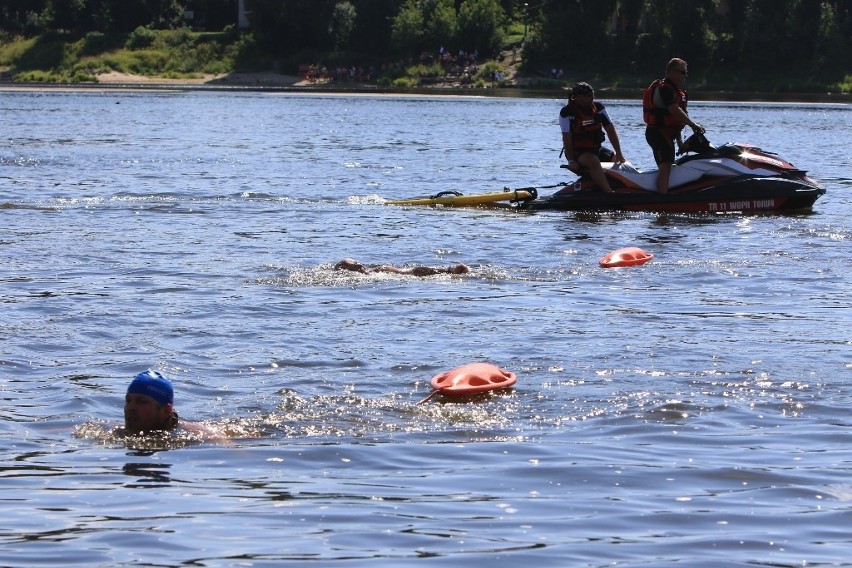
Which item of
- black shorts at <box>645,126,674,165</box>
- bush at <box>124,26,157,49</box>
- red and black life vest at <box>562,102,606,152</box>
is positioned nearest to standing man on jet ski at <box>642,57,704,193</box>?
black shorts at <box>645,126,674,165</box>

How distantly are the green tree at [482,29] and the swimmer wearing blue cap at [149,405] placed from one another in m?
73.0

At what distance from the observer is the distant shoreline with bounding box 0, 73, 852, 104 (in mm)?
67000

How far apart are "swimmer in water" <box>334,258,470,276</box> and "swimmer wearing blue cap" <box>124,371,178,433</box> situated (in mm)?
5660

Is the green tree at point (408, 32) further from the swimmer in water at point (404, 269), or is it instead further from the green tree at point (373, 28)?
the swimmer in water at point (404, 269)

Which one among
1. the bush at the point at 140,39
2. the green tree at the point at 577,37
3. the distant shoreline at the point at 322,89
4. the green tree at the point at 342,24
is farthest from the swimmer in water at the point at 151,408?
the bush at the point at 140,39

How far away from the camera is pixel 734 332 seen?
36.6ft

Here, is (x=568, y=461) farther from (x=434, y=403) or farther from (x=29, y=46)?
(x=29, y=46)

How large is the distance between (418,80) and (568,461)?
72.6 meters

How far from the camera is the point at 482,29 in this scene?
263 feet

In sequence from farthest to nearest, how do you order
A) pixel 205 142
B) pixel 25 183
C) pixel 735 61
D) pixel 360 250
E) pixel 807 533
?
pixel 735 61 → pixel 205 142 → pixel 25 183 → pixel 360 250 → pixel 807 533

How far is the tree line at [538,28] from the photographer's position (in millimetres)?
70562

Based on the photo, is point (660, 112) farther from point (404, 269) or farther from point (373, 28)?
point (373, 28)

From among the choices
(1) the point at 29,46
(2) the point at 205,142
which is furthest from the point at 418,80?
(2) the point at 205,142

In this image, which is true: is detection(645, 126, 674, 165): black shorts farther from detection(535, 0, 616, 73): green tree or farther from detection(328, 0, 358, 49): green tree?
detection(328, 0, 358, 49): green tree
